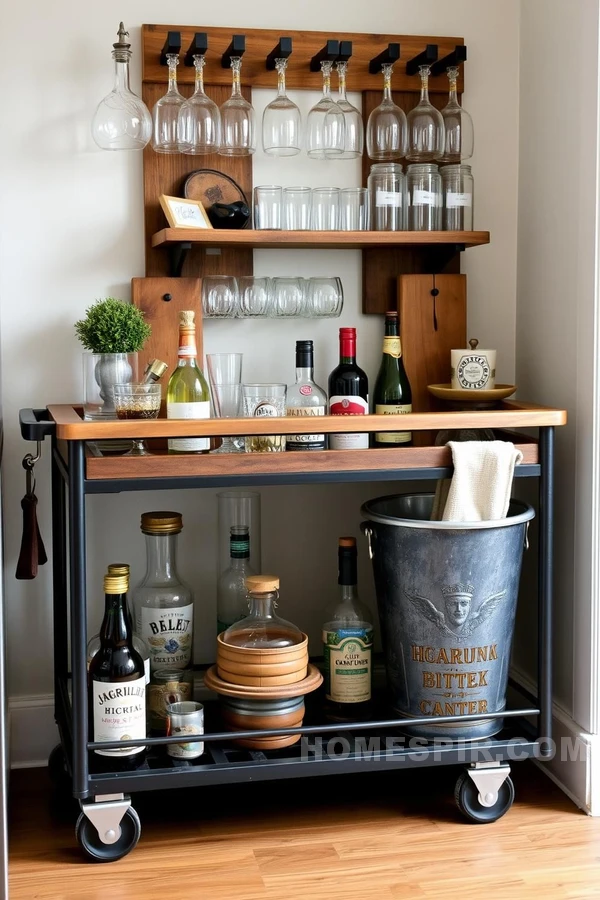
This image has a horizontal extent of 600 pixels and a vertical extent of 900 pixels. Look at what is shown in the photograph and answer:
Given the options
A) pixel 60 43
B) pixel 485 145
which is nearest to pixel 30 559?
pixel 60 43

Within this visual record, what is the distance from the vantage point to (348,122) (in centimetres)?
241

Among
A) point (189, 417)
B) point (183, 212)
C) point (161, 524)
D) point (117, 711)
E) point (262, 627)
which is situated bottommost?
point (117, 711)

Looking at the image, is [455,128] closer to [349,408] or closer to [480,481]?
[349,408]

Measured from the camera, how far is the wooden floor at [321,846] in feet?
6.38

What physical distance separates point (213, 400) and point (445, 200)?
75 centimetres

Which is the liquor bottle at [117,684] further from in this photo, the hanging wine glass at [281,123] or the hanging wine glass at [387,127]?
the hanging wine glass at [387,127]

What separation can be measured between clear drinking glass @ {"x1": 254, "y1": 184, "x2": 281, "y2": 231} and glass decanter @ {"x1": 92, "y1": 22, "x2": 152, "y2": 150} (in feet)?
0.94

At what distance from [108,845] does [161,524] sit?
66 centimetres

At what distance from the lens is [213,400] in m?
2.32

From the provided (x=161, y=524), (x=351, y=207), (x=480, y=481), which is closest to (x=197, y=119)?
(x=351, y=207)

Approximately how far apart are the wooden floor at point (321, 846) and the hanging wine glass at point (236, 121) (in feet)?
4.82

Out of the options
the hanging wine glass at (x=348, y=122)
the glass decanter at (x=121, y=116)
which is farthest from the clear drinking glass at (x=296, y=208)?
the glass decanter at (x=121, y=116)

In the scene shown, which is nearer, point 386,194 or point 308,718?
point 308,718

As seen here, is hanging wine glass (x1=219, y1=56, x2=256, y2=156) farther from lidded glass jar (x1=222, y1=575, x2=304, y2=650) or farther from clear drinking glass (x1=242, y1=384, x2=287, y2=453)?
lidded glass jar (x1=222, y1=575, x2=304, y2=650)
